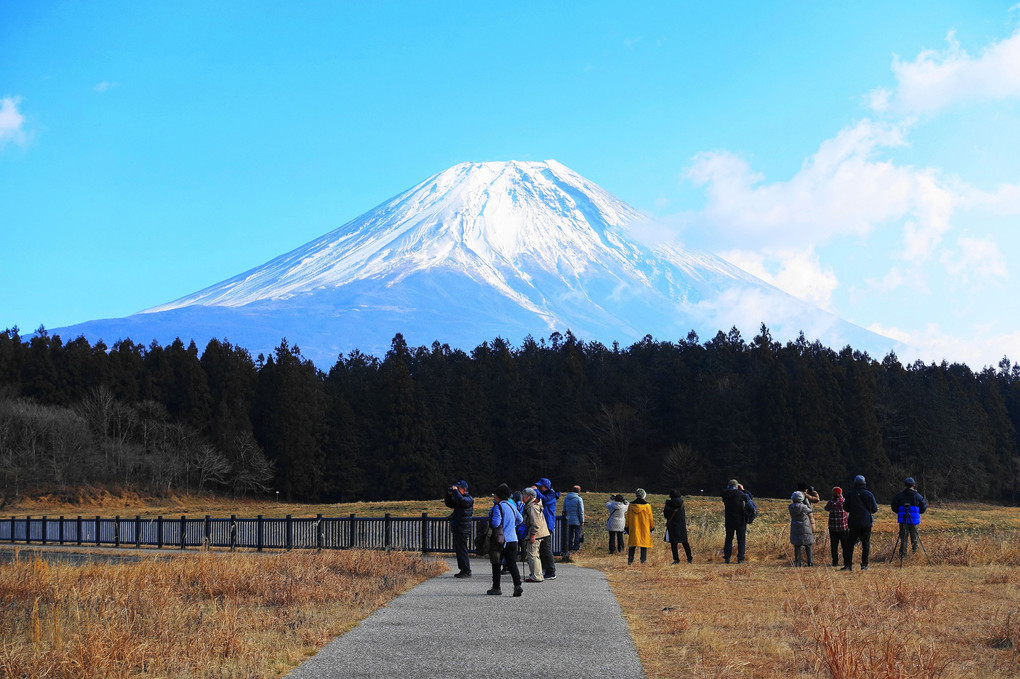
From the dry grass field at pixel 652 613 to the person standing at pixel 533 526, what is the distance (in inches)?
56.0

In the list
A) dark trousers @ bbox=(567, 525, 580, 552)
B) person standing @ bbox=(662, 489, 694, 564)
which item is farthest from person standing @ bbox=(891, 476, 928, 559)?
dark trousers @ bbox=(567, 525, 580, 552)

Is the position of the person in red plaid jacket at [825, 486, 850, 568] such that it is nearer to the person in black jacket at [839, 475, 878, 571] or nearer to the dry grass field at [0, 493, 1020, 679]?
the person in black jacket at [839, 475, 878, 571]

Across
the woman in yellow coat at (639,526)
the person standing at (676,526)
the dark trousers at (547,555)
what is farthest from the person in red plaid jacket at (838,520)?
the dark trousers at (547,555)

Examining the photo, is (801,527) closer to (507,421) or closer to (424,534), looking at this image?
(424,534)

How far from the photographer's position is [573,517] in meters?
21.0

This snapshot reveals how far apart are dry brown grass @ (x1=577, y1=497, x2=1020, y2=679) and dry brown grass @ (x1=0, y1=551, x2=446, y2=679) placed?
3.36 m

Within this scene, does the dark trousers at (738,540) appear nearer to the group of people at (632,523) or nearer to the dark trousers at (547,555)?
the group of people at (632,523)

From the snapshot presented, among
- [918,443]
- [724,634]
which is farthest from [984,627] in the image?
[918,443]

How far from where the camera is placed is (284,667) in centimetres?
744

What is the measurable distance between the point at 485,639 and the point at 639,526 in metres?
Answer: 10.7

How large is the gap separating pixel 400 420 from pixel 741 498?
2300 inches

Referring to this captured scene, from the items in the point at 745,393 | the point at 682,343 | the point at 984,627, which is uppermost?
the point at 682,343

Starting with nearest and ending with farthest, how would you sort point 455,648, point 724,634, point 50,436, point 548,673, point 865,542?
point 548,673, point 455,648, point 724,634, point 865,542, point 50,436

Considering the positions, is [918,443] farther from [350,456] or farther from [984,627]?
[984,627]
